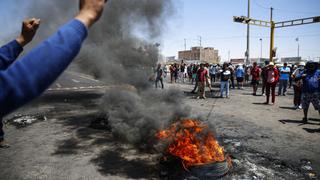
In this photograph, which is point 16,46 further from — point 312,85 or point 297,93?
point 297,93

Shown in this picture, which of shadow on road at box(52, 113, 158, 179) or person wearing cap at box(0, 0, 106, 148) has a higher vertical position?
person wearing cap at box(0, 0, 106, 148)

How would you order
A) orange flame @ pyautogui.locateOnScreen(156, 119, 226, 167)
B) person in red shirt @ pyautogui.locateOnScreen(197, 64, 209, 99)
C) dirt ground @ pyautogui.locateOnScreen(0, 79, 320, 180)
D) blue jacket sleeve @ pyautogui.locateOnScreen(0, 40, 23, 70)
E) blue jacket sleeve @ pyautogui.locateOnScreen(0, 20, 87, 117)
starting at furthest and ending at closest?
person in red shirt @ pyautogui.locateOnScreen(197, 64, 209, 99)
dirt ground @ pyautogui.locateOnScreen(0, 79, 320, 180)
orange flame @ pyautogui.locateOnScreen(156, 119, 226, 167)
blue jacket sleeve @ pyautogui.locateOnScreen(0, 40, 23, 70)
blue jacket sleeve @ pyautogui.locateOnScreen(0, 20, 87, 117)

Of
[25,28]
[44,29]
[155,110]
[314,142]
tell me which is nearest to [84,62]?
[44,29]

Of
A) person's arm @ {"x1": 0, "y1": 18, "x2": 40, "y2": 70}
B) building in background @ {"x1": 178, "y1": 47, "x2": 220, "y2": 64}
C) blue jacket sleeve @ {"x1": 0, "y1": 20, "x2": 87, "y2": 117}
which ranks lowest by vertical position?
blue jacket sleeve @ {"x1": 0, "y1": 20, "x2": 87, "y2": 117}

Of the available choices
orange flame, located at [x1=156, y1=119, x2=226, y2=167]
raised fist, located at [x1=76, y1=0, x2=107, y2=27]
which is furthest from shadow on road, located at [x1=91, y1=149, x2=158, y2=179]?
raised fist, located at [x1=76, y1=0, x2=107, y2=27]

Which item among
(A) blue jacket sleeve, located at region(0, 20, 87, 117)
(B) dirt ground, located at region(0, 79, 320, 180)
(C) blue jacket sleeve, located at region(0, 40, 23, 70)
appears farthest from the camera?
(B) dirt ground, located at region(0, 79, 320, 180)

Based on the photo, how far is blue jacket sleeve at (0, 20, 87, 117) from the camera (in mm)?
896

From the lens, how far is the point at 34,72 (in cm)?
91

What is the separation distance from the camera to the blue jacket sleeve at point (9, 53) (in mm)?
1504

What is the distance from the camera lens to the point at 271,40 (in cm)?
2584

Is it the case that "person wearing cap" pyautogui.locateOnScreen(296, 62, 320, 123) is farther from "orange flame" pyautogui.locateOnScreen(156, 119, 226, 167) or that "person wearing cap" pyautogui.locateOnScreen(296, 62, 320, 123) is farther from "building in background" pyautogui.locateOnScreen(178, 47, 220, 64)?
"building in background" pyautogui.locateOnScreen(178, 47, 220, 64)

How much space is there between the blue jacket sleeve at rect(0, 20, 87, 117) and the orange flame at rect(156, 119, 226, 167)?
3750 millimetres

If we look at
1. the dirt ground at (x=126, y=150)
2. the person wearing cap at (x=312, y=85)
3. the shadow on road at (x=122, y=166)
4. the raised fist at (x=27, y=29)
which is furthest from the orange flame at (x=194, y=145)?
the person wearing cap at (x=312, y=85)

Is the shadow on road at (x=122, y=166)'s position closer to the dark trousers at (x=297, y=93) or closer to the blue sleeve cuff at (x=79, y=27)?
the blue sleeve cuff at (x=79, y=27)
